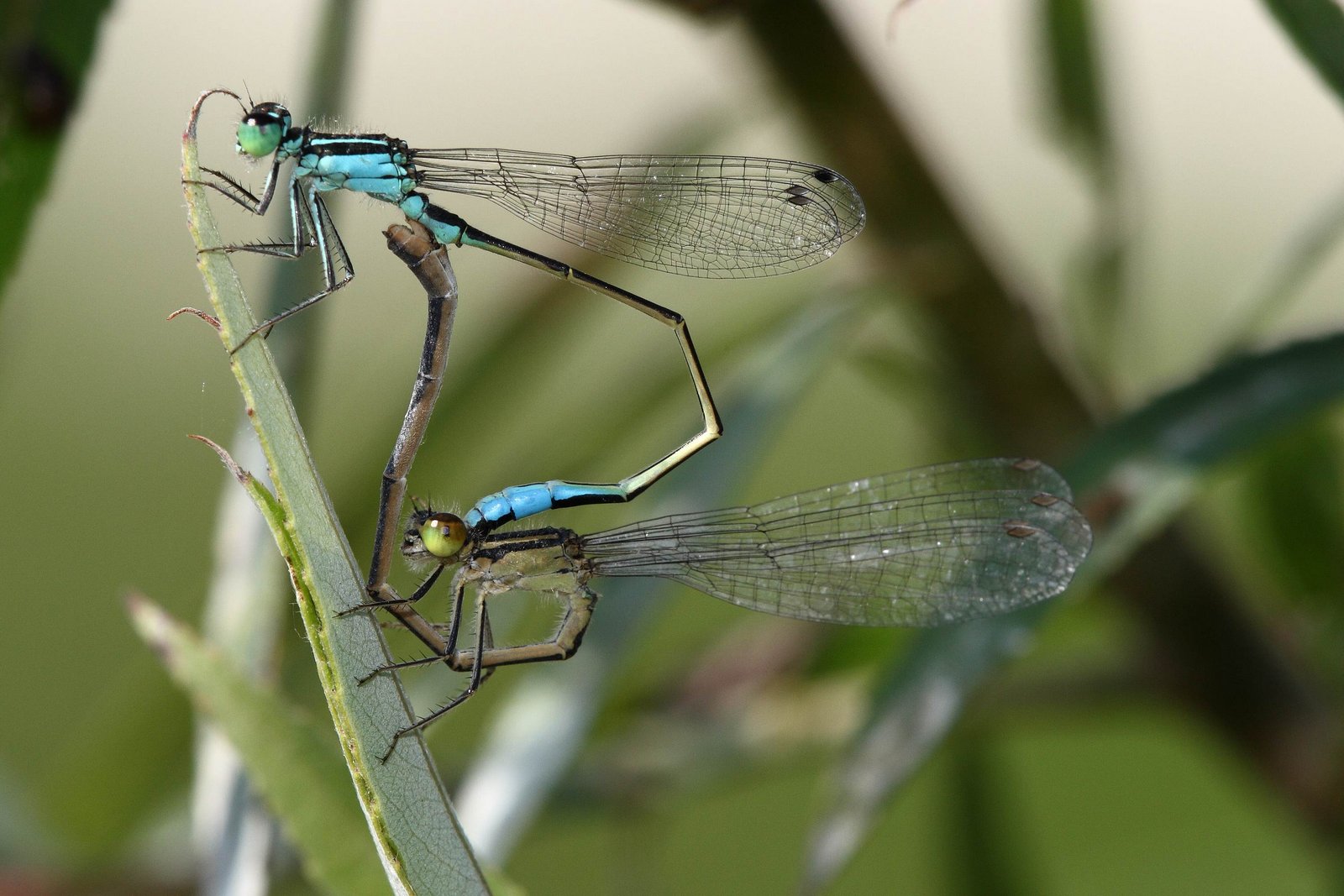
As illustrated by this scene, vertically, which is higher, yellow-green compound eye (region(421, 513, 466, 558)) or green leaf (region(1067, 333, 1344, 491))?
yellow-green compound eye (region(421, 513, 466, 558))

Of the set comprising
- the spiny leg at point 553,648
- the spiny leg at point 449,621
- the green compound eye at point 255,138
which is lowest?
the spiny leg at point 553,648

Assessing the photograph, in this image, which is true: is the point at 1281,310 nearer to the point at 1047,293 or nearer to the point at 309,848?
the point at 1047,293

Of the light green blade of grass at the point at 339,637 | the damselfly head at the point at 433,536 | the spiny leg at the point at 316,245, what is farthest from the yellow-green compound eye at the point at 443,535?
the light green blade of grass at the point at 339,637

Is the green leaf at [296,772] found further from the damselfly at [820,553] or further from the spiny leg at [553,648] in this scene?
the spiny leg at [553,648]

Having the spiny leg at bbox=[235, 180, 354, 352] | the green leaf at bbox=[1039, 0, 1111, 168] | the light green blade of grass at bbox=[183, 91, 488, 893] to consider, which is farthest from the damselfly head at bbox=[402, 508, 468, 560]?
the green leaf at bbox=[1039, 0, 1111, 168]

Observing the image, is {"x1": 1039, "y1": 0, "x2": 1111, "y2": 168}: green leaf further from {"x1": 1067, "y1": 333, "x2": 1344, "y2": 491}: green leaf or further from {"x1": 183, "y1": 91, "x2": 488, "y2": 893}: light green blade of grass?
{"x1": 183, "y1": 91, "x2": 488, "y2": 893}: light green blade of grass

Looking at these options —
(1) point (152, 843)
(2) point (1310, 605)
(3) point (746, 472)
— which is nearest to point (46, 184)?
(3) point (746, 472)
